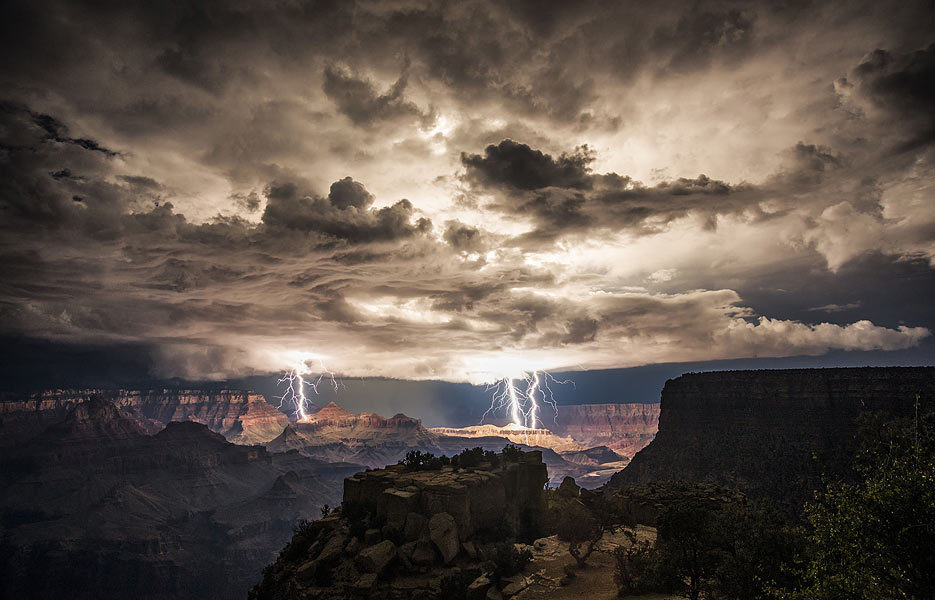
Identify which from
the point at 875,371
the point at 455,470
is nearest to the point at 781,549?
the point at 455,470

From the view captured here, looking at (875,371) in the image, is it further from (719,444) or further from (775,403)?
(719,444)

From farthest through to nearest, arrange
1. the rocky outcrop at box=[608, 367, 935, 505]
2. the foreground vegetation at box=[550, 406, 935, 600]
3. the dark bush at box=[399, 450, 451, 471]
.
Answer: the rocky outcrop at box=[608, 367, 935, 505], the dark bush at box=[399, 450, 451, 471], the foreground vegetation at box=[550, 406, 935, 600]

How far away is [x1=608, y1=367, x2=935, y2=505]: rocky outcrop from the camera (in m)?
88.4

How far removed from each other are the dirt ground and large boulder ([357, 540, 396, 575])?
1021 cm

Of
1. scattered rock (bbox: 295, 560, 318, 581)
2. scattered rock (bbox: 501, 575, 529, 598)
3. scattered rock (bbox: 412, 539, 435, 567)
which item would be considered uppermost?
scattered rock (bbox: 412, 539, 435, 567)

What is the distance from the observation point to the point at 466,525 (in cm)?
3916

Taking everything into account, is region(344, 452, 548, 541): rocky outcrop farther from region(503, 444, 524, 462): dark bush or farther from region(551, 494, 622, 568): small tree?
region(551, 494, 622, 568): small tree

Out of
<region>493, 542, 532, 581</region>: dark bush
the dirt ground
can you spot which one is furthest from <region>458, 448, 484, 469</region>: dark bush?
<region>493, 542, 532, 581</region>: dark bush

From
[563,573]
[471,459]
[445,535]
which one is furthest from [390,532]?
[471,459]

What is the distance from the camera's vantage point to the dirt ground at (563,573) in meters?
30.4

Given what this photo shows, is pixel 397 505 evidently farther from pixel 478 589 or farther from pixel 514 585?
pixel 514 585

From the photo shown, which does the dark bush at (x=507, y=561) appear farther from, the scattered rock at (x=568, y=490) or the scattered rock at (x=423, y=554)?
the scattered rock at (x=568, y=490)

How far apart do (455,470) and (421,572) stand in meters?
17.3

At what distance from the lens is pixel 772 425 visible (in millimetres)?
106062
